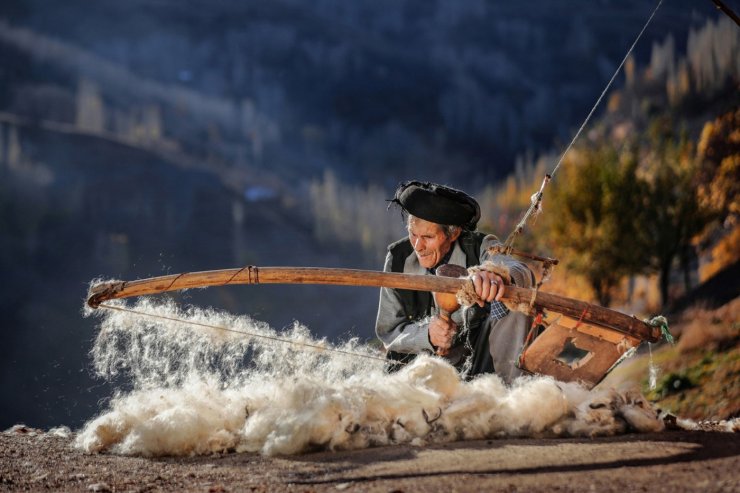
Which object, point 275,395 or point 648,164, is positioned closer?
point 275,395

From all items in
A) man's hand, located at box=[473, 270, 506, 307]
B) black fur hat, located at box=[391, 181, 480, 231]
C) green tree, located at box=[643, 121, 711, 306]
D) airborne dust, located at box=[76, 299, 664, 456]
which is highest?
green tree, located at box=[643, 121, 711, 306]

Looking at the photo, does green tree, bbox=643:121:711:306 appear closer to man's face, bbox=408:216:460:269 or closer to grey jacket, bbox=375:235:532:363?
grey jacket, bbox=375:235:532:363

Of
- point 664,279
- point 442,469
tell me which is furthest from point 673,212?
point 442,469

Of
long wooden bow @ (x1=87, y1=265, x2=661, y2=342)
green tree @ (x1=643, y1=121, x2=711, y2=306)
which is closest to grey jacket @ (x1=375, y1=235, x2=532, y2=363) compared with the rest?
long wooden bow @ (x1=87, y1=265, x2=661, y2=342)

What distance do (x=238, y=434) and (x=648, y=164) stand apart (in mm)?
7444

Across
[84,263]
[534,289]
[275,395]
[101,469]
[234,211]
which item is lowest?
[101,469]

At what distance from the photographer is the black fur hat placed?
11.3 feet

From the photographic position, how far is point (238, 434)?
2900 millimetres

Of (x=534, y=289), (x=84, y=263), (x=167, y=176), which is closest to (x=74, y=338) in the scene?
(x=84, y=263)

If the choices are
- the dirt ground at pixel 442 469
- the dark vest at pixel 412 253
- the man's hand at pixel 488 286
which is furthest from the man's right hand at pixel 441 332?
the dirt ground at pixel 442 469

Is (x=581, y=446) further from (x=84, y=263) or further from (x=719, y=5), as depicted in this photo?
(x=84, y=263)

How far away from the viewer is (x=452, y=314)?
3.45 meters

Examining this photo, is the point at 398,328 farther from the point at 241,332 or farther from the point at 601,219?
the point at 601,219

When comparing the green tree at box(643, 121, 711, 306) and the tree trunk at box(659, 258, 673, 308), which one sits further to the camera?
the tree trunk at box(659, 258, 673, 308)
